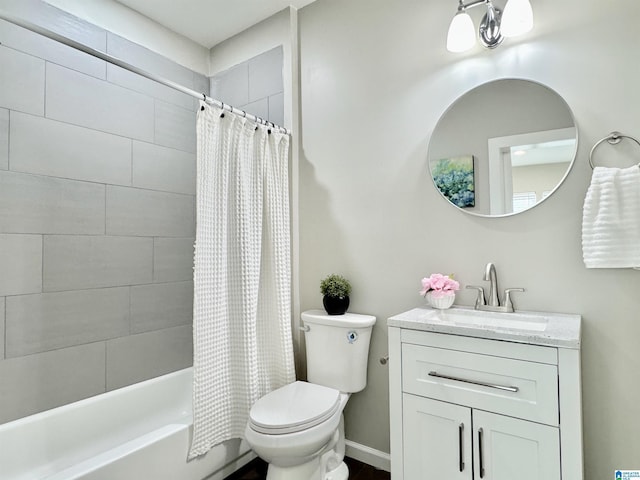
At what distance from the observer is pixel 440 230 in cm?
186

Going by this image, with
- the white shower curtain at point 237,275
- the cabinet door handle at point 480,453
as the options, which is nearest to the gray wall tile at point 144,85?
the white shower curtain at point 237,275

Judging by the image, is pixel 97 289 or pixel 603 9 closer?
pixel 603 9

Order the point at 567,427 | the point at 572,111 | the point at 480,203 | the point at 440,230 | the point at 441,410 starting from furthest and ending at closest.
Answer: the point at 440,230 < the point at 480,203 < the point at 572,111 < the point at 441,410 < the point at 567,427

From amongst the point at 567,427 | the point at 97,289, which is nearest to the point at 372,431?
the point at 567,427

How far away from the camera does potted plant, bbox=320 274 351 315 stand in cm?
204

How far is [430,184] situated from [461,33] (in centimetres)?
69

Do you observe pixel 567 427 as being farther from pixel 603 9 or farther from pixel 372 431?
pixel 603 9

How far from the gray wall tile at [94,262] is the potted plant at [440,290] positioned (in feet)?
5.67

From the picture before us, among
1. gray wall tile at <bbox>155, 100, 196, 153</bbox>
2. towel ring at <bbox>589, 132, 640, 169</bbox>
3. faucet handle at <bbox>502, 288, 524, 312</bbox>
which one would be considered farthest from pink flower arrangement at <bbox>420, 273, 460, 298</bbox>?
gray wall tile at <bbox>155, 100, 196, 153</bbox>

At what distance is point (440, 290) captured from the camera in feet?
5.62

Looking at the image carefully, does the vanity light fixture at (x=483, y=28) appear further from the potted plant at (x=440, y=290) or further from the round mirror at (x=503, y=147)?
the potted plant at (x=440, y=290)

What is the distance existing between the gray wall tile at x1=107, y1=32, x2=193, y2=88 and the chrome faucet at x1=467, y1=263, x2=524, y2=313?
239 centimetres

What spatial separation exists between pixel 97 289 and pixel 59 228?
393 mm

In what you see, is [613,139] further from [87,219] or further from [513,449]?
[87,219]
